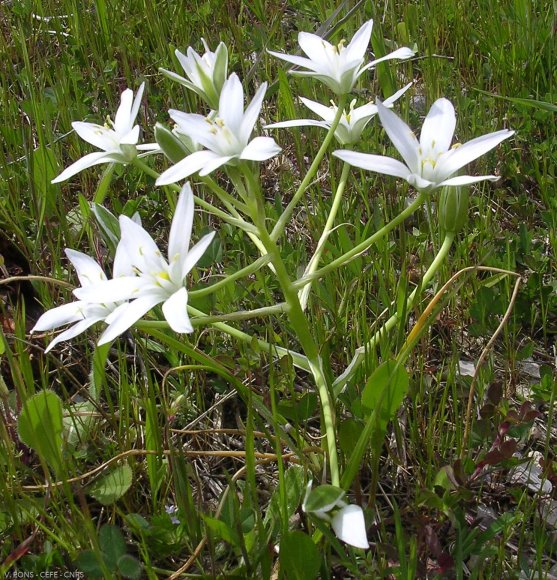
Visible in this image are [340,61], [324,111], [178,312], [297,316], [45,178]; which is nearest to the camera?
[178,312]

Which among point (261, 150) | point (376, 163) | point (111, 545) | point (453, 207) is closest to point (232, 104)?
point (261, 150)

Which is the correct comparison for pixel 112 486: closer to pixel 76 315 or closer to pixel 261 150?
pixel 76 315

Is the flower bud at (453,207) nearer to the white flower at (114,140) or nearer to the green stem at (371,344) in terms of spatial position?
the green stem at (371,344)

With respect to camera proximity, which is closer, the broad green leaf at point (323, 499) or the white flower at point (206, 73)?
the broad green leaf at point (323, 499)

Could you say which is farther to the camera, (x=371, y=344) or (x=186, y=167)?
(x=371, y=344)

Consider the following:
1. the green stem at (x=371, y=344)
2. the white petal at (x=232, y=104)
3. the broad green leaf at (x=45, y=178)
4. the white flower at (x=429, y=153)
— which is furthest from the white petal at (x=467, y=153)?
the broad green leaf at (x=45, y=178)

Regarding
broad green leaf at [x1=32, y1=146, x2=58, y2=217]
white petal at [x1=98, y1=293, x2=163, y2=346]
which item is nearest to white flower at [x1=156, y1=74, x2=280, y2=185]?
white petal at [x1=98, y1=293, x2=163, y2=346]

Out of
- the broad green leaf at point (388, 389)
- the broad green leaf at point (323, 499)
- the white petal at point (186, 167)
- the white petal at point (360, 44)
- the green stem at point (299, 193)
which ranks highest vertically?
the white petal at point (360, 44)
